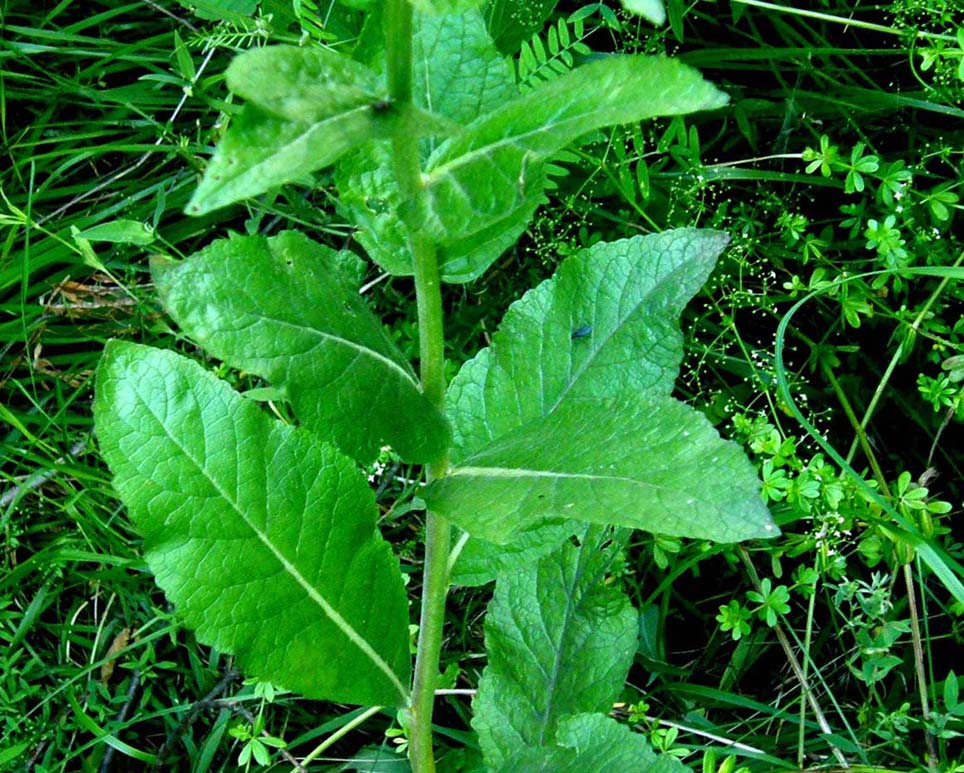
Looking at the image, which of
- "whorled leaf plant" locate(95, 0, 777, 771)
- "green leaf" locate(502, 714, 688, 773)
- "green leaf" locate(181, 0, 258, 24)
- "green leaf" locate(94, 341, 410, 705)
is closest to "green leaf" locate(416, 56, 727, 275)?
"whorled leaf plant" locate(95, 0, 777, 771)

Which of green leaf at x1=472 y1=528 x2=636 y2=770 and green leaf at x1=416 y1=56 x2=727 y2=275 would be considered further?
green leaf at x1=472 y1=528 x2=636 y2=770

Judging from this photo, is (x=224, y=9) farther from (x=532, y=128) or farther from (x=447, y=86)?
(x=532, y=128)

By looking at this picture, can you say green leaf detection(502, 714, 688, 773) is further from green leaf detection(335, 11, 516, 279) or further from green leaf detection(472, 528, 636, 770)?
green leaf detection(335, 11, 516, 279)

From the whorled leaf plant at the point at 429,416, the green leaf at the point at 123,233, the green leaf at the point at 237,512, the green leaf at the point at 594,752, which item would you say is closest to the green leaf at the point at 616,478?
the whorled leaf plant at the point at 429,416

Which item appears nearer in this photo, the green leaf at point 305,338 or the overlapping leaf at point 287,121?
the overlapping leaf at point 287,121

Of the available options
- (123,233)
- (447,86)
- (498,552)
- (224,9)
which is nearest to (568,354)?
(498,552)

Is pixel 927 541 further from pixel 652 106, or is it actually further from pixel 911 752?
pixel 652 106

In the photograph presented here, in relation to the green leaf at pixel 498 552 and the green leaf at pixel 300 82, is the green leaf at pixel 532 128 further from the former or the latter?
the green leaf at pixel 498 552
